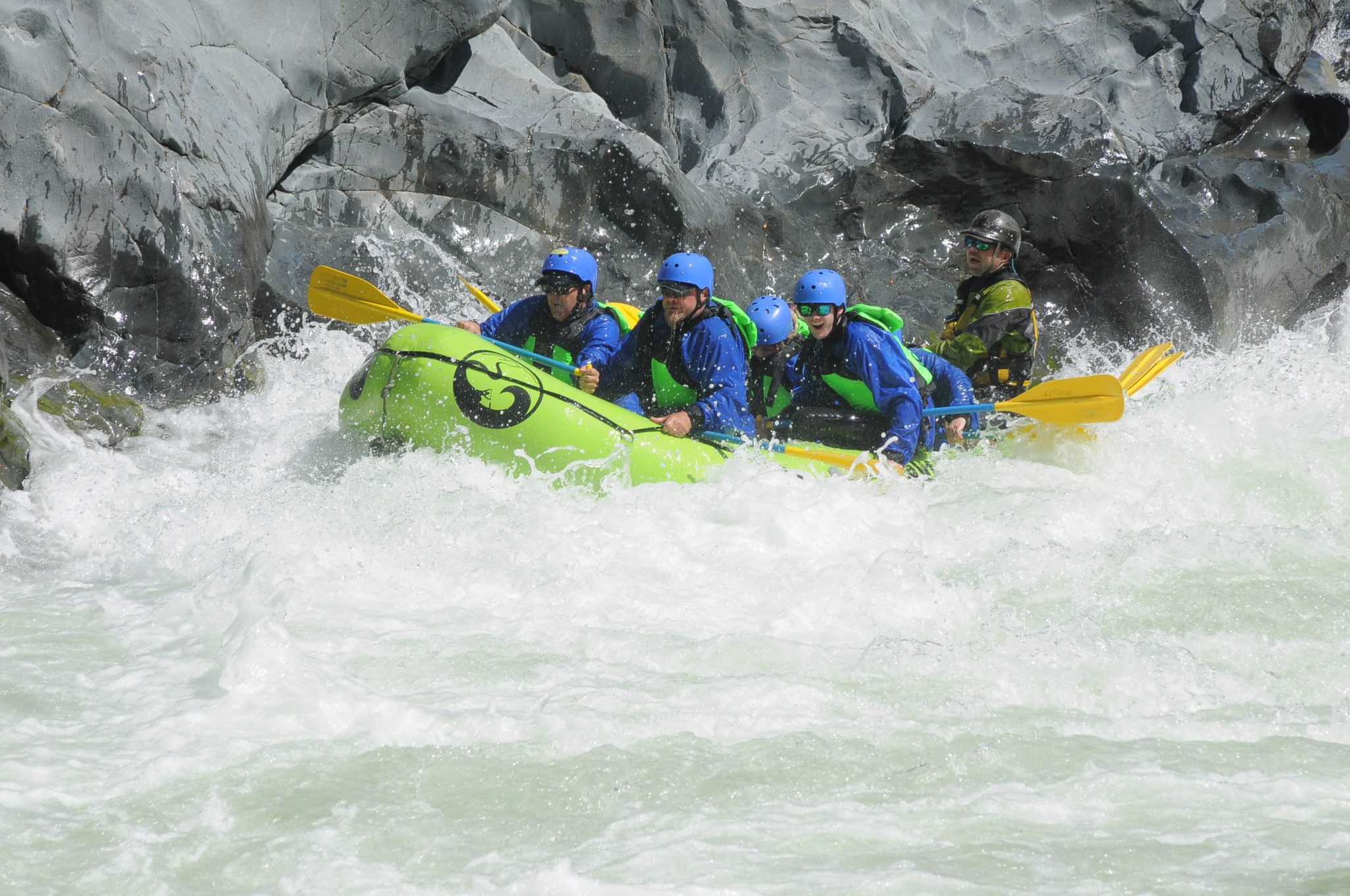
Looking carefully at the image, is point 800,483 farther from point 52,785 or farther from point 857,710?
point 52,785

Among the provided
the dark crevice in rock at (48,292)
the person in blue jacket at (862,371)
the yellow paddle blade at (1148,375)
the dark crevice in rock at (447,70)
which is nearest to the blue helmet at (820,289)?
the person in blue jacket at (862,371)

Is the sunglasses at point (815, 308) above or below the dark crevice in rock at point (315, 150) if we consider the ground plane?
below

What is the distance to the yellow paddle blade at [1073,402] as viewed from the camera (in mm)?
5387

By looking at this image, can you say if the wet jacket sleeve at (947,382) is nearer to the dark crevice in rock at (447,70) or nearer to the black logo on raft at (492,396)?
the black logo on raft at (492,396)

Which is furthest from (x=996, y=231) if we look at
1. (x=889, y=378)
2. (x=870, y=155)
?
(x=870, y=155)

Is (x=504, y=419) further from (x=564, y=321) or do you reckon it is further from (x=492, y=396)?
(x=564, y=321)

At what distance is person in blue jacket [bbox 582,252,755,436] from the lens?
503 cm

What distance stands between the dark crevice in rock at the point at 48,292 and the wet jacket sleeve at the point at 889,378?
4.15 m

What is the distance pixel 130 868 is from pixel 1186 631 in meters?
3.05

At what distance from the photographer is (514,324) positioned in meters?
5.93

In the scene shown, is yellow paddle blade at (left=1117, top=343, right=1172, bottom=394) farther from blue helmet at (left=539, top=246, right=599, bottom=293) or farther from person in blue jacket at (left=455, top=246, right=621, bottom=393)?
blue helmet at (left=539, top=246, right=599, bottom=293)

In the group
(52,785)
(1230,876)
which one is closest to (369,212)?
(52,785)

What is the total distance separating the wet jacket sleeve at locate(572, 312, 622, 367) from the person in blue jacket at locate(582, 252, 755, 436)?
11cm

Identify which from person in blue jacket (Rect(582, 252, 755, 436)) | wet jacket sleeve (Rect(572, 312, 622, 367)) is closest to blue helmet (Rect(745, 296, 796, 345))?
person in blue jacket (Rect(582, 252, 755, 436))
